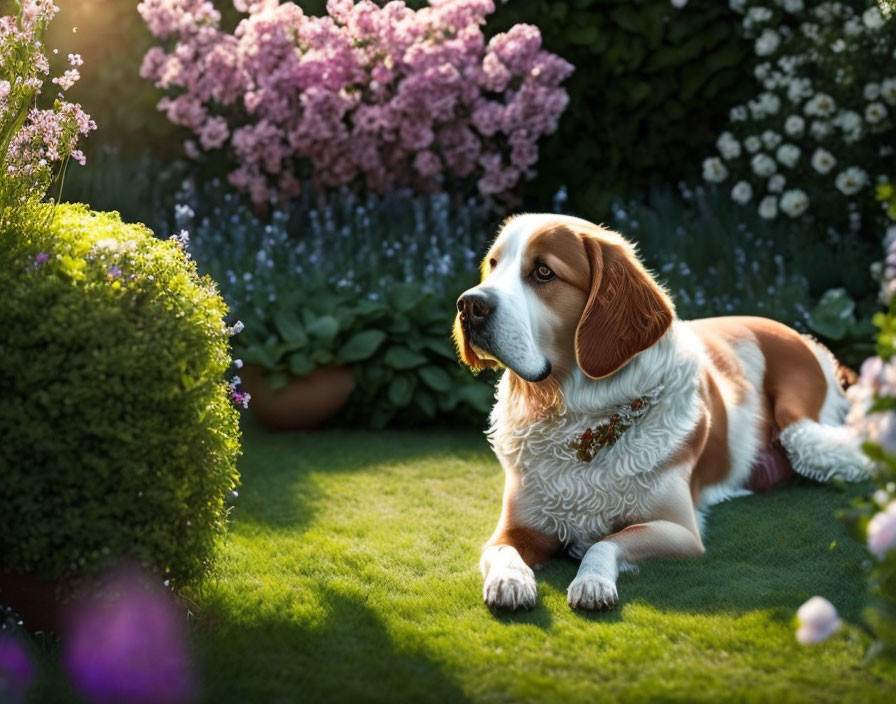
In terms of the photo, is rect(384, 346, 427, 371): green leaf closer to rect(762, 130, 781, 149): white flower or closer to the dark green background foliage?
the dark green background foliage

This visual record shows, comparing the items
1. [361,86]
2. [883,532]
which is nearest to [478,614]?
[883,532]

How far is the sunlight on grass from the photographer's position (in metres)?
2.92

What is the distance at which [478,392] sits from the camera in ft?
19.8

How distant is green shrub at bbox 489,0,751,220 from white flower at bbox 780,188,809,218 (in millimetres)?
863

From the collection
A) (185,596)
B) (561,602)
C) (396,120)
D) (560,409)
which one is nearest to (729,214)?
(396,120)

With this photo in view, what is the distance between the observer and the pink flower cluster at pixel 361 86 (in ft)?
22.7

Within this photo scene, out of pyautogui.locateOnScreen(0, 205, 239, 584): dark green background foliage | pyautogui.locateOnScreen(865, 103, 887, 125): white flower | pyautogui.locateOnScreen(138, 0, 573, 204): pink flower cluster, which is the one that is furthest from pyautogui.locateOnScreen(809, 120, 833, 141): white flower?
pyautogui.locateOnScreen(0, 205, 239, 584): dark green background foliage

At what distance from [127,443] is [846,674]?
2017 mm

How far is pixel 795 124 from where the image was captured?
7.26m

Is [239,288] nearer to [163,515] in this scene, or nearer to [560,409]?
[560,409]

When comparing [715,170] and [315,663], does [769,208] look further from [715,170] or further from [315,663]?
[315,663]

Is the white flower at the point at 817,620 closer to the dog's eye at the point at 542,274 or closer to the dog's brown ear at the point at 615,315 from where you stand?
the dog's brown ear at the point at 615,315

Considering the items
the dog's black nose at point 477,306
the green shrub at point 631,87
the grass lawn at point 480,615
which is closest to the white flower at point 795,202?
the green shrub at point 631,87

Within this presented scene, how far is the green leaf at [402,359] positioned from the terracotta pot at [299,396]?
25cm
